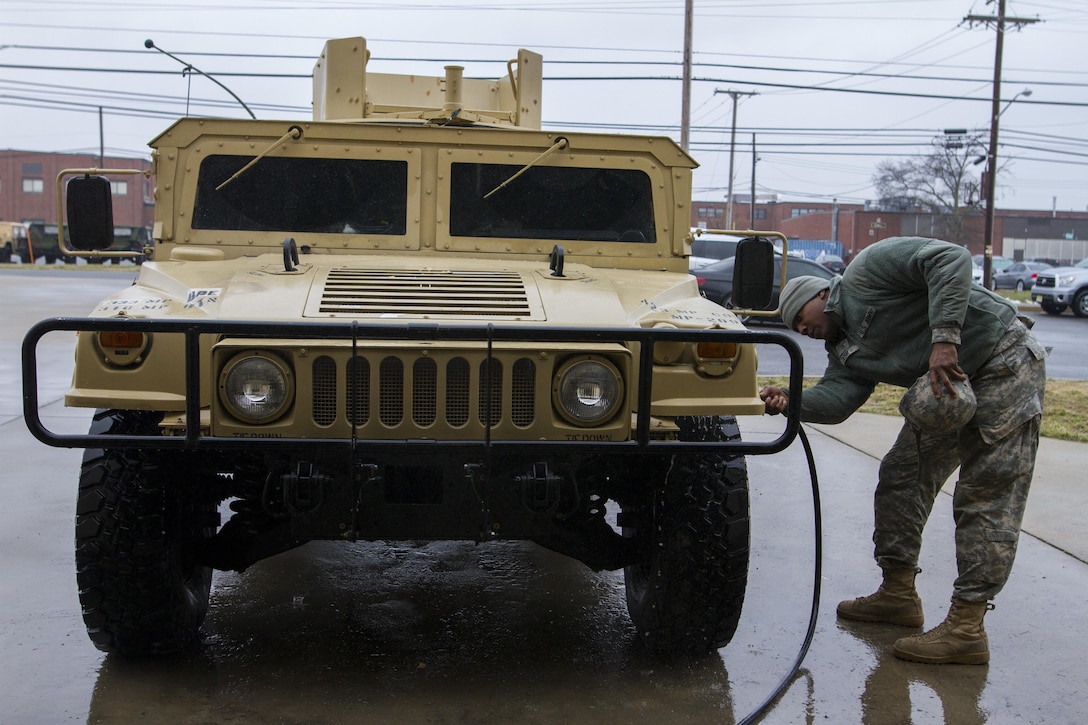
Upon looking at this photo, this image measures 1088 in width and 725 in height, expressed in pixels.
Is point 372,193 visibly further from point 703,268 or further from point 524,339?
point 703,268

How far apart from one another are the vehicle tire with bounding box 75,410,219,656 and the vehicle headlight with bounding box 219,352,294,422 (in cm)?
41

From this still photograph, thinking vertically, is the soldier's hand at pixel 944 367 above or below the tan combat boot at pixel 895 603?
above

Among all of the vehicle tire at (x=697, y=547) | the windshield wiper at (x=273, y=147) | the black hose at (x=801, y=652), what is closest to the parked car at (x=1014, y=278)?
the black hose at (x=801, y=652)

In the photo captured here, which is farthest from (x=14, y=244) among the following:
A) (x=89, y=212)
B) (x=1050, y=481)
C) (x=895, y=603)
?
(x=895, y=603)

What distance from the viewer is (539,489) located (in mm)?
3457

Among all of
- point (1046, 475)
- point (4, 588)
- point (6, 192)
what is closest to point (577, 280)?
point (4, 588)

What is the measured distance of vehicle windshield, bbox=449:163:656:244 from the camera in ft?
15.8

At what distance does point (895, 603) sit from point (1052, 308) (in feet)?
71.3

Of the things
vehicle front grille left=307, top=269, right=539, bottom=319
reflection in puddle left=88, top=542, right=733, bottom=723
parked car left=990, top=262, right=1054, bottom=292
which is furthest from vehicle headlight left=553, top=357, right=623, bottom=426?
parked car left=990, top=262, right=1054, bottom=292

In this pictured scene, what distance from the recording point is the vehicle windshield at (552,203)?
4.81 meters

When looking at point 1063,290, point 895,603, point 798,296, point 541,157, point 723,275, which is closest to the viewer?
point 798,296

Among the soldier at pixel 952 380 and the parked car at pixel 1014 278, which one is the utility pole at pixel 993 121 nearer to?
the parked car at pixel 1014 278

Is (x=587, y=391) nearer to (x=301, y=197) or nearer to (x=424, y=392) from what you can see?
(x=424, y=392)

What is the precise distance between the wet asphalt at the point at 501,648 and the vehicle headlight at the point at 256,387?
3.04 ft
